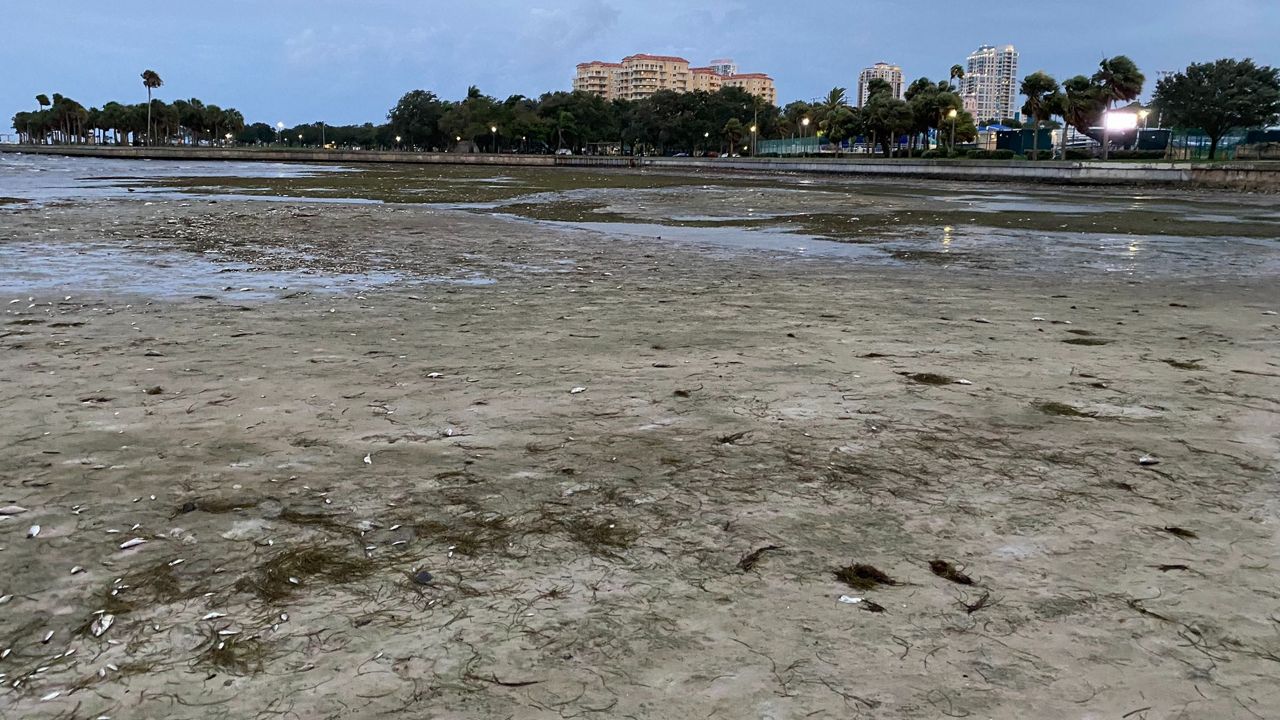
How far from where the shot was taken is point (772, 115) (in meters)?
178

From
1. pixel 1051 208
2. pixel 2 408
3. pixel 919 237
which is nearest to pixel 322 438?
pixel 2 408

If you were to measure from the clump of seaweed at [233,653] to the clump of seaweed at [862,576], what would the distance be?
1.77 meters

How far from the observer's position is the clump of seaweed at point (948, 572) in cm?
304

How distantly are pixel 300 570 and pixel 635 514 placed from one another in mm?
1223

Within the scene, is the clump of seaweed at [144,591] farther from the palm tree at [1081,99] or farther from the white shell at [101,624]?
the palm tree at [1081,99]

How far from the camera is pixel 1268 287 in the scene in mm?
10188

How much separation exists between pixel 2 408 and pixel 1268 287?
11534mm

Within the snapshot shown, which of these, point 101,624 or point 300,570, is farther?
point 300,570

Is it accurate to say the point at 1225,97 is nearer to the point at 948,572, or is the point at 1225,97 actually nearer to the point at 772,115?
the point at 948,572

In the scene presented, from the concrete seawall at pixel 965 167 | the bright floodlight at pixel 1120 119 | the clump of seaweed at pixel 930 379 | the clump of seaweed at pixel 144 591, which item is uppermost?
the bright floodlight at pixel 1120 119

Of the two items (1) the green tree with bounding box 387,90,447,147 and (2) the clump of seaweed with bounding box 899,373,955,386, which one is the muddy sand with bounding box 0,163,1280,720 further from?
(1) the green tree with bounding box 387,90,447,147

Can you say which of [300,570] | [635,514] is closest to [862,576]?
[635,514]

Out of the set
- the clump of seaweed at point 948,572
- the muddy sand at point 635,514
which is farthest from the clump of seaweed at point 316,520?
the clump of seaweed at point 948,572

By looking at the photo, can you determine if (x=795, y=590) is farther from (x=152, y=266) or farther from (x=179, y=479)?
(x=152, y=266)
